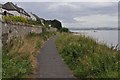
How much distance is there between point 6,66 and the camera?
413 inches

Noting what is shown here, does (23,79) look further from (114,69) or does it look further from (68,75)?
(114,69)

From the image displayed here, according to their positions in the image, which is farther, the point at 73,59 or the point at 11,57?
the point at 73,59

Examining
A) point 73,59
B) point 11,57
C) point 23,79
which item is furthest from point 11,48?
point 23,79

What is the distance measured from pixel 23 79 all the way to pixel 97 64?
8.67 ft

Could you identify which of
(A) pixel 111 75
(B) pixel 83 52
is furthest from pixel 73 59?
(A) pixel 111 75

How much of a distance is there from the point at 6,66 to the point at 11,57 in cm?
221

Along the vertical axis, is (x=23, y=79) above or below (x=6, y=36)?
below

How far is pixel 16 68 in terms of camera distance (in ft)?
33.2

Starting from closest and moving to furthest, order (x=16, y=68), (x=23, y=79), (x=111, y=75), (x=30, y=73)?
(x=111, y=75) → (x=23, y=79) → (x=16, y=68) → (x=30, y=73)

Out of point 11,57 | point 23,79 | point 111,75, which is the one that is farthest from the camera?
point 11,57

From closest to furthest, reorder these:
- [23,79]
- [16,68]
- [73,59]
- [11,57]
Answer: [23,79], [16,68], [11,57], [73,59]

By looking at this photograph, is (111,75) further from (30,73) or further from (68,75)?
(30,73)

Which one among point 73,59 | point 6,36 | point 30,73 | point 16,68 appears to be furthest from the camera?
point 6,36

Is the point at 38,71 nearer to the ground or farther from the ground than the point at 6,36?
nearer to the ground
